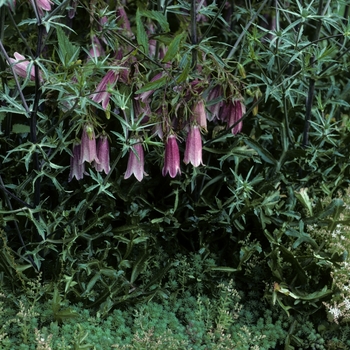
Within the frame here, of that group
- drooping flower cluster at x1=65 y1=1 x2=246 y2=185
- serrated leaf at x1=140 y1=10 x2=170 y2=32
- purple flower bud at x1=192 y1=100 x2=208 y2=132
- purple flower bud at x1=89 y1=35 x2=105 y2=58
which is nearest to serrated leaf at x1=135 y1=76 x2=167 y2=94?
drooping flower cluster at x1=65 y1=1 x2=246 y2=185

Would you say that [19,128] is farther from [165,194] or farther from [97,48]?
[165,194]

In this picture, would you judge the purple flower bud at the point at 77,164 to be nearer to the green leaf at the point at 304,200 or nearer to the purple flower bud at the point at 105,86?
the purple flower bud at the point at 105,86

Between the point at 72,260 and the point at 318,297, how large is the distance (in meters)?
0.91

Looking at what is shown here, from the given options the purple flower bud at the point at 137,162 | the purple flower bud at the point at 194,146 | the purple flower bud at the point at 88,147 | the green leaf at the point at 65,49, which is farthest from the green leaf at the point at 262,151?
the green leaf at the point at 65,49

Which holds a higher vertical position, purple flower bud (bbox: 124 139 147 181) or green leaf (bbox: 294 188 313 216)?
purple flower bud (bbox: 124 139 147 181)

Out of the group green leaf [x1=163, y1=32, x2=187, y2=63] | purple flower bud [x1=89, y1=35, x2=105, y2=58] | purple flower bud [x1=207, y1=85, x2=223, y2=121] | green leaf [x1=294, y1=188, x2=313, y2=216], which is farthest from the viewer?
green leaf [x1=294, y1=188, x2=313, y2=216]

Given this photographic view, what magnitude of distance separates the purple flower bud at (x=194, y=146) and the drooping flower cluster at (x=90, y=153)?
267 mm

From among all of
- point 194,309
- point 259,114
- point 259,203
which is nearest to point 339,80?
point 259,114

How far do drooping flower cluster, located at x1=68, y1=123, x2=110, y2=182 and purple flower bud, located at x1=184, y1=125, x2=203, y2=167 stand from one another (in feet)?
0.88

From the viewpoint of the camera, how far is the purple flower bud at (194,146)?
6.59 feet

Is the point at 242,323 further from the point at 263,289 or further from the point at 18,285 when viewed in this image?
the point at 18,285

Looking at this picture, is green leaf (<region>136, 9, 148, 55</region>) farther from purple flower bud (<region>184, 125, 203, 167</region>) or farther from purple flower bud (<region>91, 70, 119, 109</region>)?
purple flower bud (<region>184, 125, 203, 167</region>)

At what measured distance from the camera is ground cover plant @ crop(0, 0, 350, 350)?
199 centimetres

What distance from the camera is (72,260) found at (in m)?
2.20
